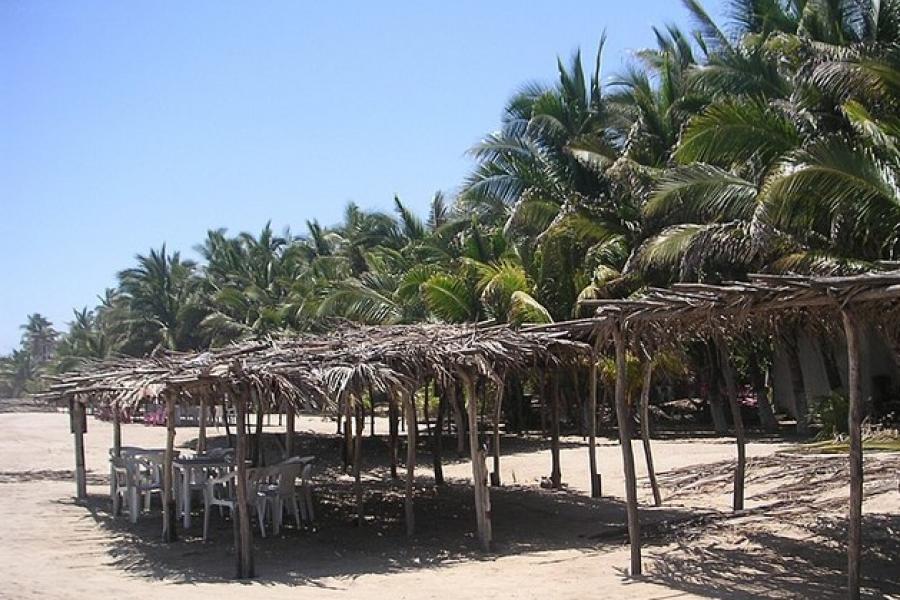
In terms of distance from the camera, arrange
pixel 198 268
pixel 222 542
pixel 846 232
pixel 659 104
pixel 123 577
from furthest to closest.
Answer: pixel 198 268
pixel 659 104
pixel 846 232
pixel 222 542
pixel 123 577

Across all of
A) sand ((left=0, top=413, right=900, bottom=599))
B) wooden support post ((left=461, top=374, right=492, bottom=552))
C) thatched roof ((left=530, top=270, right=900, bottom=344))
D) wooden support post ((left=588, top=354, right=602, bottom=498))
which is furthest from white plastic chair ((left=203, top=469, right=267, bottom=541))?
wooden support post ((left=588, top=354, right=602, bottom=498))

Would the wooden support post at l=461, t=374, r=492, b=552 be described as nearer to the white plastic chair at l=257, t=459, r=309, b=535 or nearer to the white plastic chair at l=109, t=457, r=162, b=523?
the white plastic chair at l=257, t=459, r=309, b=535

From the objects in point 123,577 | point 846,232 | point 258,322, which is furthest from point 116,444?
point 258,322

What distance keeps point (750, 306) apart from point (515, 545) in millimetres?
4731

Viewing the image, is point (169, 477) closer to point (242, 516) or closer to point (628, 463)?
point (242, 516)

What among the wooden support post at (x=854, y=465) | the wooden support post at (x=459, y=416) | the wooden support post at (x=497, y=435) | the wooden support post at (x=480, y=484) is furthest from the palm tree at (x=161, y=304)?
the wooden support post at (x=854, y=465)

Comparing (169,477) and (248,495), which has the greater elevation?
(169,477)

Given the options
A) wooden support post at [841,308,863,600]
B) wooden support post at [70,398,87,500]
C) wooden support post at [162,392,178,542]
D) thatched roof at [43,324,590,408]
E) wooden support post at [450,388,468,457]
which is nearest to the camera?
wooden support post at [841,308,863,600]

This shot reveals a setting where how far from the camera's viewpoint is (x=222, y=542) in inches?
462

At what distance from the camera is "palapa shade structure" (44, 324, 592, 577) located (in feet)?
32.1

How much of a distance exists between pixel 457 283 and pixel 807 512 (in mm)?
11104

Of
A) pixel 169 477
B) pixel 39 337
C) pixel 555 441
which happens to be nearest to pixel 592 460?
pixel 555 441

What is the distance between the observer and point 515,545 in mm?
11109

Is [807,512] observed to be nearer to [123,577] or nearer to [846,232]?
[846,232]
